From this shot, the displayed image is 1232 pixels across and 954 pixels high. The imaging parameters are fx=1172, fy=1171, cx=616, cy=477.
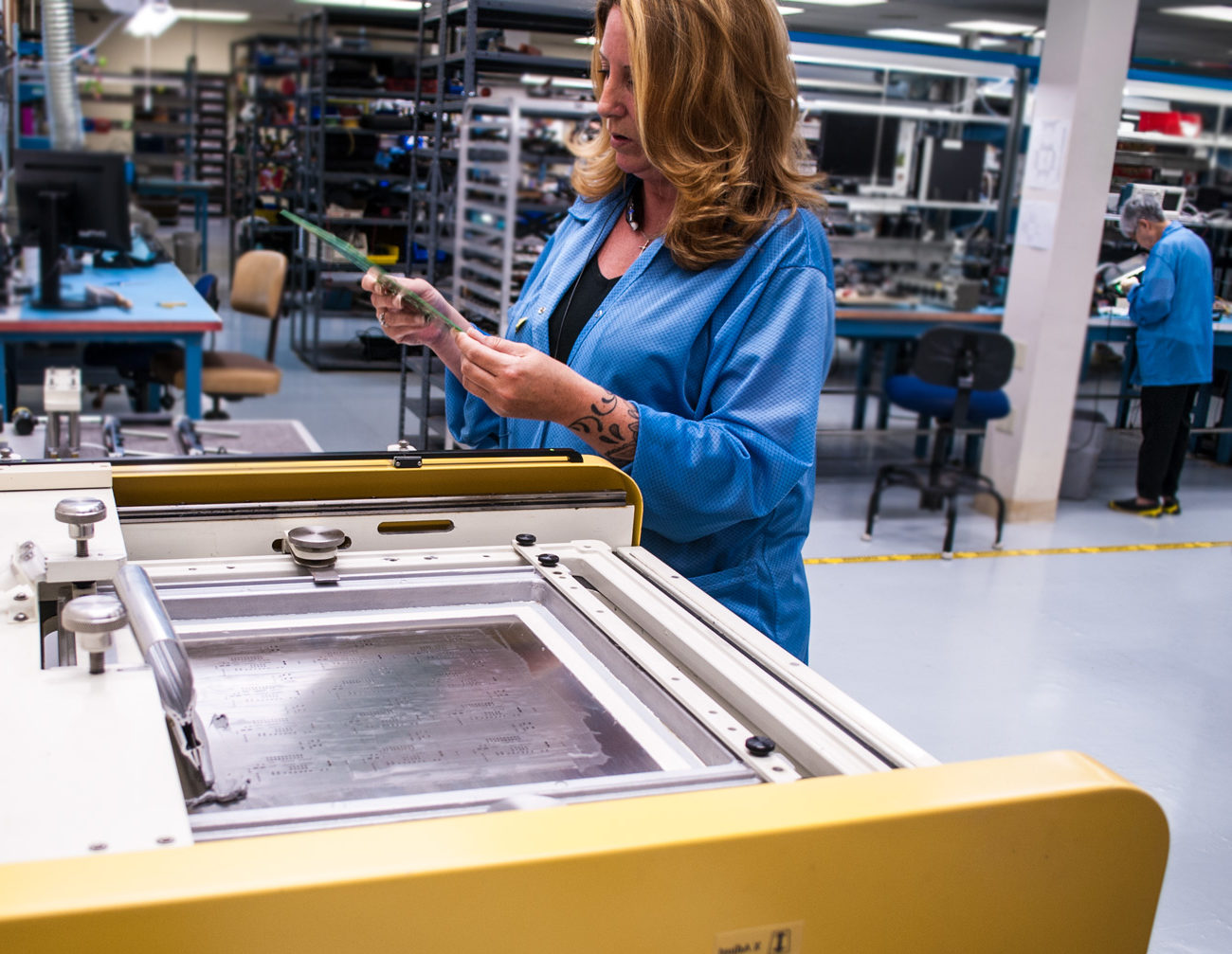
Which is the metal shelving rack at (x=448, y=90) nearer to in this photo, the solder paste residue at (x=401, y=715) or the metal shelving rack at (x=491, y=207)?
the metal shelving rack at (x=491, y=207)

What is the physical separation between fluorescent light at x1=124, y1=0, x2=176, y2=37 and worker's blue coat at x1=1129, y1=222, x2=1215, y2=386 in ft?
22.6

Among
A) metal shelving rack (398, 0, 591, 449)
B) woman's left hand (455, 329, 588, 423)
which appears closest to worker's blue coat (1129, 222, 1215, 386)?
metal shelving rack (398, 0, 591, 449)

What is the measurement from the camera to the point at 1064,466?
623 cm

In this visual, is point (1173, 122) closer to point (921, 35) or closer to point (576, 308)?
point (576, 308)

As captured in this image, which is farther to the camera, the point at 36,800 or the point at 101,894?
the point at 36,800

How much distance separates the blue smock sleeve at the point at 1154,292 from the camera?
5359 mm

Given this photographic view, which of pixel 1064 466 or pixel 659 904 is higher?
pixel 659 904

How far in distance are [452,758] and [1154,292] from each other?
209 inches

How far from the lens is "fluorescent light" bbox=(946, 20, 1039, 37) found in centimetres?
879

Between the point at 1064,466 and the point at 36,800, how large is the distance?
6.17 meters

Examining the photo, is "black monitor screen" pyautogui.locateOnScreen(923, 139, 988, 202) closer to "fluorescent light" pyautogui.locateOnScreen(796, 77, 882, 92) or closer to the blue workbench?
"fluorescent light" pyautogui.locateOnScreen(796, 77, 882, 92)

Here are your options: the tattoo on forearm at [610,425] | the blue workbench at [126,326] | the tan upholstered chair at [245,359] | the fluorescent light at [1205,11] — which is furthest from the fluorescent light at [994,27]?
the tattoo on forearm at [610,425]

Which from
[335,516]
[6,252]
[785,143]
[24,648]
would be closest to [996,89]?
[6,252]

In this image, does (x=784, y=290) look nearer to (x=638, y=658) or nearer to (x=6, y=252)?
(x=638, y=658)
